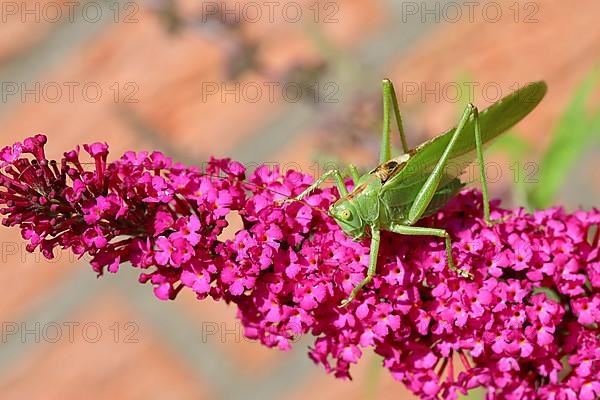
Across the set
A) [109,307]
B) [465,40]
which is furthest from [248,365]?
[465,40]

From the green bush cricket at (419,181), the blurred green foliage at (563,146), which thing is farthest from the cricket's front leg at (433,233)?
the blurred green foliage at (563,146)

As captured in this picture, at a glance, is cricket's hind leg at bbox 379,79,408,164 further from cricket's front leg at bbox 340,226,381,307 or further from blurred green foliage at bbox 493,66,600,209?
blurred green foliage at bbox 493,66,600,209

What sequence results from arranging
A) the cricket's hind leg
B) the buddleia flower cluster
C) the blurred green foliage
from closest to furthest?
the buddleia flower cluster → the cricket's hind leg → the blurred green foliage

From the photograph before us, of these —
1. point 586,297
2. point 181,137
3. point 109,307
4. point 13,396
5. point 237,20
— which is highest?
point 237,20

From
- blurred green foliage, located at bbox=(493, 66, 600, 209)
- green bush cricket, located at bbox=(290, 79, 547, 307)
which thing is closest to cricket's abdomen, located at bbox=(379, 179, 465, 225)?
green bush cricket, located at bbox=(290, 79, 547, 307)

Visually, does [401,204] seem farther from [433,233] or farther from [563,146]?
[563,146]

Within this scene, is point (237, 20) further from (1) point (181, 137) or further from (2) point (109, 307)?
(2) point (109, 307)

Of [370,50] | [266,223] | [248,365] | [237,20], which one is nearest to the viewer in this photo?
[266,223]

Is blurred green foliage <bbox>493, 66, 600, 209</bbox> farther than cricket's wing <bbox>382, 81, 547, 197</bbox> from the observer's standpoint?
Yes
